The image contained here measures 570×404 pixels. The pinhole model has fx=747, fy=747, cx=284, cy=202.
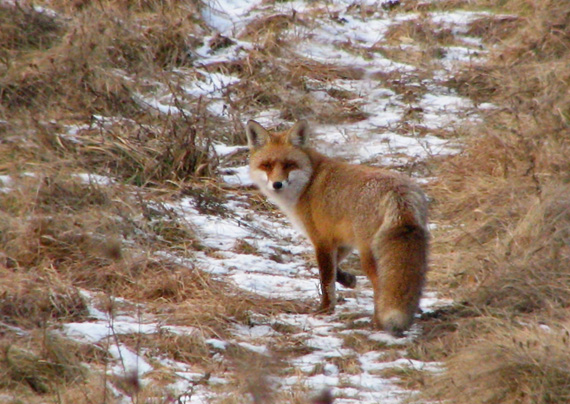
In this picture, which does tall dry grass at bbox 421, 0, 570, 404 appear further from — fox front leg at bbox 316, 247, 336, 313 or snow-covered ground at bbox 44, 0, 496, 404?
fox front leg at bbox 316, 247, 336, 313

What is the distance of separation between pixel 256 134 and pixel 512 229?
2.09 meters

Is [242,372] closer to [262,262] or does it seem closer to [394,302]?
[394,302]

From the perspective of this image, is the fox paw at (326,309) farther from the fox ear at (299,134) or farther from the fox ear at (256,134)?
the fox ear at (256,134)

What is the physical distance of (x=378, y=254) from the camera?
469 centimetres

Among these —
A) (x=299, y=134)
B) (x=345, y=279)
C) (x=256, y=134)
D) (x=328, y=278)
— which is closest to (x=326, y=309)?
(x=328, y=278)

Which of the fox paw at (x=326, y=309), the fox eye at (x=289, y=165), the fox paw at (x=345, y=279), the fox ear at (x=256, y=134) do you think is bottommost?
the fox paw at (x=326, y=309)

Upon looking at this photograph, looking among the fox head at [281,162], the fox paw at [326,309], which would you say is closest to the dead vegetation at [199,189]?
the fox paw at [326,309]

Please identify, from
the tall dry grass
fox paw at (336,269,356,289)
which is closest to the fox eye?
fox paw at (336,269,356,289)

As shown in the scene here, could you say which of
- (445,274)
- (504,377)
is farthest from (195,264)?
(504,377)

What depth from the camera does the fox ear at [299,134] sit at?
226 inches

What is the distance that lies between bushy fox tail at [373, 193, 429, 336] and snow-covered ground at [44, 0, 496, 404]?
0.75 feet

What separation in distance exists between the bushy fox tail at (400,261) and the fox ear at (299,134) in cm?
120

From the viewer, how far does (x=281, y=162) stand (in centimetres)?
558

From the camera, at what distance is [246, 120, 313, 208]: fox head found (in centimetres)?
548
